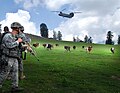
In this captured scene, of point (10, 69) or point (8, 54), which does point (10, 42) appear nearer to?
point (8, 54)

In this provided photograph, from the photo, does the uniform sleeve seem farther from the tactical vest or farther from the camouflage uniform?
the tactical vest

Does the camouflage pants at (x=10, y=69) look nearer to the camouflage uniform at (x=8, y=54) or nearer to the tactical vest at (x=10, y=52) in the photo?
the camouflage uniform at (x=8, y=54)

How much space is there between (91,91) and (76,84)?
2.19 m

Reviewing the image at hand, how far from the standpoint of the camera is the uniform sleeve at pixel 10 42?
16609 millimetres

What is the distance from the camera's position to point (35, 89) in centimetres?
1908

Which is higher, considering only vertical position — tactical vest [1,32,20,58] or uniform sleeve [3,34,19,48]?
uniform sleeve [3,34,19,48]

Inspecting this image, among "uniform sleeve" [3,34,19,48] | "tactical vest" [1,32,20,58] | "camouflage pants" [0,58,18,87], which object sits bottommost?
"camouflage pants" [0,58,18,87]

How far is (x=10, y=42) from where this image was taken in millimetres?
16641

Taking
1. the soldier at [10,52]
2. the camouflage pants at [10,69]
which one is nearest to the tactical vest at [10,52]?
the soldier at [10,52]

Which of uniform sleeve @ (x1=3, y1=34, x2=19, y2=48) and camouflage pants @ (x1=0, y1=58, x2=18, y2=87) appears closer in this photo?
uniform sleeve @ (x1=3, y1=34, x2=19, y2=48)

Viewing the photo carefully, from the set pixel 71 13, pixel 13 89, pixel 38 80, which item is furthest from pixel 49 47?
pixel 71 13

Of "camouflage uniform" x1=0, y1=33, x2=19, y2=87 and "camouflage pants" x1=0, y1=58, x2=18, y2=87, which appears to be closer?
"camouflage uniform" x1=0, y1=33, x2=19, y2=87

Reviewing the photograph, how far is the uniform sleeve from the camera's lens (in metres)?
16.6

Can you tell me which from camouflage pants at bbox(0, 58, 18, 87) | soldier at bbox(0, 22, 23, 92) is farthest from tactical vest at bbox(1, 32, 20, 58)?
camouflage pants at bbox(0, 58, 18, 87)
